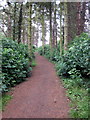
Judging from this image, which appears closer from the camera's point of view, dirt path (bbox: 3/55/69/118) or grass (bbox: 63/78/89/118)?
grass (bbox: 63/78/89/118)

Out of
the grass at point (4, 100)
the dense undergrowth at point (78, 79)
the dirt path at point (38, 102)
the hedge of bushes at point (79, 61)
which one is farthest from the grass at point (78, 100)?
the grass at point (4, 100)

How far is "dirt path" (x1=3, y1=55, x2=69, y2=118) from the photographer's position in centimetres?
383

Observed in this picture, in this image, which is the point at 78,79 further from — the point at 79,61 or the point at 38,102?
the point at 38,102

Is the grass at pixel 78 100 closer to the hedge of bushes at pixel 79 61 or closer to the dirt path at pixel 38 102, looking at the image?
the dirt path at pixel 38 102

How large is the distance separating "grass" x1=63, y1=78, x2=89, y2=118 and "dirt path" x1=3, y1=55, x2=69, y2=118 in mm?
209

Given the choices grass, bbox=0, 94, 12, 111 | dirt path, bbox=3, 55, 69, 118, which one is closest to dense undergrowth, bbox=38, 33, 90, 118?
dirt path, bbox=3, 55, 69, 118

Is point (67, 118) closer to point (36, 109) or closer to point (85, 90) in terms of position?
point (36, 109)

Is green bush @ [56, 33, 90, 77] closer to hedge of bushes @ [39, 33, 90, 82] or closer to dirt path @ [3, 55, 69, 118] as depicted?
hedge of bushes @ [39, 33, 90, 82]

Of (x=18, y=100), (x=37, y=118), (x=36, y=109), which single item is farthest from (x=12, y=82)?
(x=37, y=118)

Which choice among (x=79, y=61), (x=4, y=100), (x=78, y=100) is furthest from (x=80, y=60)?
(x=4, y=100)

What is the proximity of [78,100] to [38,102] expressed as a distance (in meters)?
1.41

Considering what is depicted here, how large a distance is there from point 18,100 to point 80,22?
7659mm

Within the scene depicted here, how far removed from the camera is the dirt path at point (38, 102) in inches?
151

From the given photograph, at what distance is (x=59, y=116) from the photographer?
368 cm
